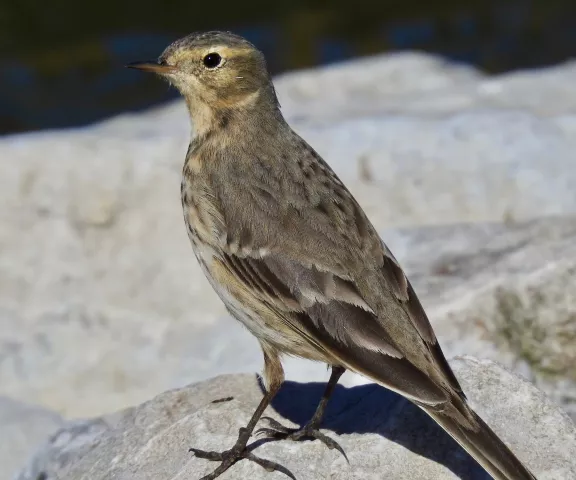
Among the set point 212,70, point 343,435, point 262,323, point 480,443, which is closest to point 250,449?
point 343,435

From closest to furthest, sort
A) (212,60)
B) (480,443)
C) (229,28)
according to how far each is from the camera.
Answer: (480,443) < (212,60) < (229,28)

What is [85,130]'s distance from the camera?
33.2 ft

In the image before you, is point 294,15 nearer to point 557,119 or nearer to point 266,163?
point 557,119

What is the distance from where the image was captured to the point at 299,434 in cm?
541

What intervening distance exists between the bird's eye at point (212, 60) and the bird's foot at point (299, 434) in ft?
6.42

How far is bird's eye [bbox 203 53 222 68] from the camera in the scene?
19.4 feet

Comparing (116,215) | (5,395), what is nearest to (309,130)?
(116,215)

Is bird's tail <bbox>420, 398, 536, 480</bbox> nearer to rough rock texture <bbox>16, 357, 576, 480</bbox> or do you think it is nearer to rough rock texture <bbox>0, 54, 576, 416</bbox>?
rough rock texture <bbox>16, 357, 576, 480</bbox>

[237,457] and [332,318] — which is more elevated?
[332,318]

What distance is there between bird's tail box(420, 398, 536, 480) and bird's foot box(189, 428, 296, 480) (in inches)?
32.0

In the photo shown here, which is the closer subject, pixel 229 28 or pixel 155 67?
pixel 155 67

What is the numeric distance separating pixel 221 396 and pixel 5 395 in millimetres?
3026

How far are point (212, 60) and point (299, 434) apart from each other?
206cm

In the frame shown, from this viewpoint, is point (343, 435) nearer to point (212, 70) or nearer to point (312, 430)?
point (312, 430)
